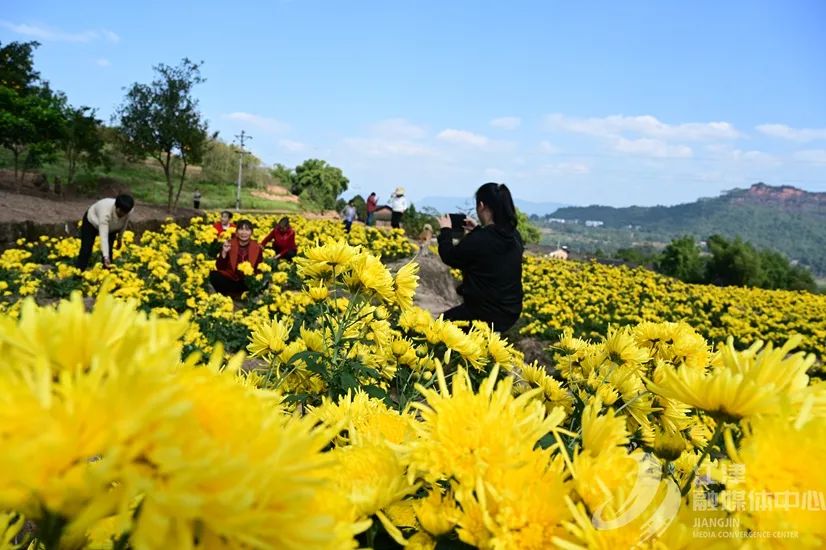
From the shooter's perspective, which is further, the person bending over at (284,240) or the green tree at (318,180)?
the green tree at (318,180)

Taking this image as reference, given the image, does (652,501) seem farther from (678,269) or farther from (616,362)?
(678,269)

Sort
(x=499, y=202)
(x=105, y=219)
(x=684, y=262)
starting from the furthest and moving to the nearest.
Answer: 1. (x=684, y=262)
2. (x=105, y=219)
3. (x=499, y=202)

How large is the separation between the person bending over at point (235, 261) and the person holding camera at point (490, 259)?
4607 millimetres

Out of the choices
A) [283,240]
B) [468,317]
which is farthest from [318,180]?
[468,317]

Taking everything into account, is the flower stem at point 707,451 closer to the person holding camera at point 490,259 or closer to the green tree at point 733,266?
the person holding camera at point 490,259

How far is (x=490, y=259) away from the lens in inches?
162

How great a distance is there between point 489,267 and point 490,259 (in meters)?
0.06

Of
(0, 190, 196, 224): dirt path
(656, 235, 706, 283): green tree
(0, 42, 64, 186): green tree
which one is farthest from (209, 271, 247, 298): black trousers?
(656, 235, 706, 283): green tree

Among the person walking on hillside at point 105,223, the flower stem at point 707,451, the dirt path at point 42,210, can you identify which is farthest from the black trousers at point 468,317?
the dirt path at point 42,210

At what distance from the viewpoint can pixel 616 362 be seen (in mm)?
1738

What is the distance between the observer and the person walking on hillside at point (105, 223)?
703 centimetres
